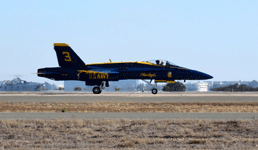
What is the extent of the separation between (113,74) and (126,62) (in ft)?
6.93

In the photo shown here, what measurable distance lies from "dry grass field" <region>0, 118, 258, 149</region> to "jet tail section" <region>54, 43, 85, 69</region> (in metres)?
27.0

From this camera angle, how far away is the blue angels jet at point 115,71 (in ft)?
134

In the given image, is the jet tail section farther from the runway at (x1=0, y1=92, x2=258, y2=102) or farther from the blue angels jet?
the runway at (x1=0, y1=92, x2=258, y2=102)

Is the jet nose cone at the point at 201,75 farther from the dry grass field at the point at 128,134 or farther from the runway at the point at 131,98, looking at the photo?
the dry grass field at the point at 128,134

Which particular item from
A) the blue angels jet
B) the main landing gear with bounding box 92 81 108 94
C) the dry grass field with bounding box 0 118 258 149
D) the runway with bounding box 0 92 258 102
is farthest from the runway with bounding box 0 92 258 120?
the main landing gear with bounding box 92 81 108 94

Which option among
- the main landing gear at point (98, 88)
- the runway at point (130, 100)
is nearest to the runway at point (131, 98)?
the runway at point (130, 100)

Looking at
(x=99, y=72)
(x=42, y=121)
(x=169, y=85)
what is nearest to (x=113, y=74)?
(x=99, y=72)

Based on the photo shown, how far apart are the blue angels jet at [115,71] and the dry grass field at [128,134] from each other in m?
26.7

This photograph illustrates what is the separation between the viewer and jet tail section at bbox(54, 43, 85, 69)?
135ft

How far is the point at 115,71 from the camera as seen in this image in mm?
41312

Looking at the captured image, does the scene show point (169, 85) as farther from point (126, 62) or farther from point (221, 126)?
point (221, 126)

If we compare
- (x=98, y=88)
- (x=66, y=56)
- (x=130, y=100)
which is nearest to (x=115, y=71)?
(x=98, y=88)

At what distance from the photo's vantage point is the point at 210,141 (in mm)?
10500

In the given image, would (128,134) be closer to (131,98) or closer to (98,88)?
(131,98)
